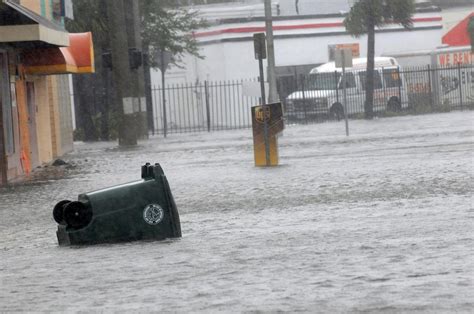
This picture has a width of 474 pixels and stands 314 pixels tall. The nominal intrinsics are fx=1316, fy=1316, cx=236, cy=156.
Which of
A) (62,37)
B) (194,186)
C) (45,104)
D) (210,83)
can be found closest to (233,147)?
(45,104)

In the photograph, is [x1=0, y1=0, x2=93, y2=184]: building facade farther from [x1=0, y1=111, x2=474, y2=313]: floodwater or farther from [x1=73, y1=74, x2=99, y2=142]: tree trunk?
[x1=73, y1=74, x2=99, y2=142]: tree trunk

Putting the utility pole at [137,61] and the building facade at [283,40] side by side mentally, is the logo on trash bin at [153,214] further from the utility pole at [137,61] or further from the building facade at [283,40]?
the building facade at [283,40]

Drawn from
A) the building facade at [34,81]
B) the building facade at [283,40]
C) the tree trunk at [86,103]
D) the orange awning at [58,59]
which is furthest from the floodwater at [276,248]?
the building facade at [283,40]

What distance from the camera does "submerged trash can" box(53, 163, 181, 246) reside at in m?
12.3

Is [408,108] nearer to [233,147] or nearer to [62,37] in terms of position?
[233,147]

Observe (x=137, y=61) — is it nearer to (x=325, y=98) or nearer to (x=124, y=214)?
(x=325, y=98)

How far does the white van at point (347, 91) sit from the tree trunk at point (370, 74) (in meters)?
1.51

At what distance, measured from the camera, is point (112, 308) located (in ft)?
27.1

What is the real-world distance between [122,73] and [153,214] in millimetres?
27346

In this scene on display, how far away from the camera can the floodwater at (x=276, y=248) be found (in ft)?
27.6

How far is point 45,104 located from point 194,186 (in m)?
14.6

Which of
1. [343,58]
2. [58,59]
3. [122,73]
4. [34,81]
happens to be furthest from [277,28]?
[58,59]

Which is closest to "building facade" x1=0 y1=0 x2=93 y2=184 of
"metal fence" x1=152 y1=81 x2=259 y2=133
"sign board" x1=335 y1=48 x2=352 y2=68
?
"sign board" x1=335 y1=48 x2=352 y2=68

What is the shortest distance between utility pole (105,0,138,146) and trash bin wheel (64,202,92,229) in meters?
26.4
